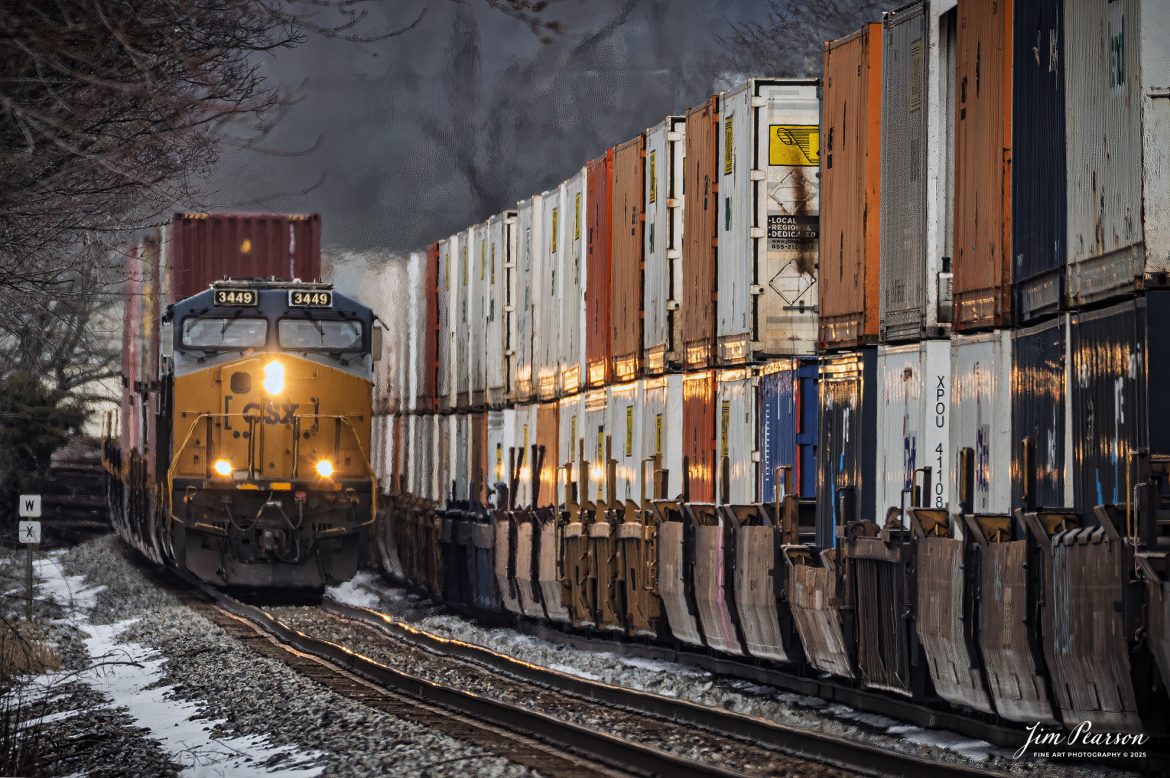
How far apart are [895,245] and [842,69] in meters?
2.17

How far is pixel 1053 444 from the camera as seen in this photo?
36.6 feet

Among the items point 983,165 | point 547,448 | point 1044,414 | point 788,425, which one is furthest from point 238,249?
point 1044,414

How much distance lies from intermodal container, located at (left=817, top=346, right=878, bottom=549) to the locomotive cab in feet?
36.2

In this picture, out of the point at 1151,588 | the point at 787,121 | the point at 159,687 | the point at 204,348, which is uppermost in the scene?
the point at 787,121

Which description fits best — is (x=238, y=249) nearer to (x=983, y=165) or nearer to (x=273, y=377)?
(x=273, y=377)

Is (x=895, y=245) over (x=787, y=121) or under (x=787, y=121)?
under

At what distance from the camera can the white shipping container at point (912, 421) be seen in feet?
42.2

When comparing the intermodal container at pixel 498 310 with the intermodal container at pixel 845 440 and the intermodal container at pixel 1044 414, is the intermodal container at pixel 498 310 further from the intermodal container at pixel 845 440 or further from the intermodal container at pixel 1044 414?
the intermodal container at pixel 1044 414

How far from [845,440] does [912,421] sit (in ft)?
4.49

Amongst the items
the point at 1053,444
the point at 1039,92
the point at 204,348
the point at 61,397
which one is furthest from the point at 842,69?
the point at 61,397

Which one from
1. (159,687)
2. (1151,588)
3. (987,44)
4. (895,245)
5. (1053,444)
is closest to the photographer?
(1151,588)

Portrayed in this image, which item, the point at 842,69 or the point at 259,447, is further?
the point at 259,447

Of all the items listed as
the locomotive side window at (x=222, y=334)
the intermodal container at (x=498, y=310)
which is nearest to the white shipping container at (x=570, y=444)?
the intermodal container at (x=498, y=310)

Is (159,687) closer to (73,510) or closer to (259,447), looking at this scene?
(259,447)
